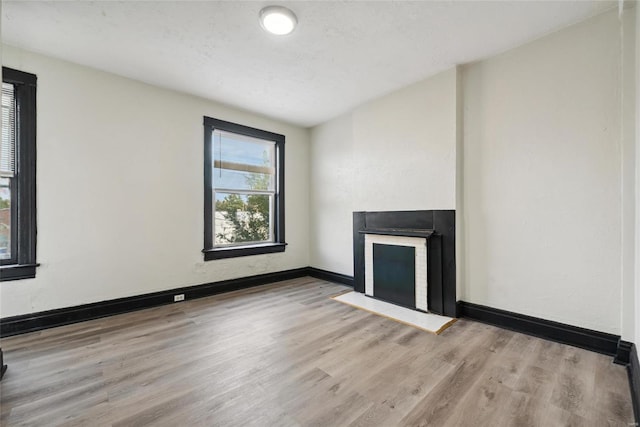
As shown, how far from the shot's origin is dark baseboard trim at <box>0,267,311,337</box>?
2408mm

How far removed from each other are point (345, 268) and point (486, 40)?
321 centimetres

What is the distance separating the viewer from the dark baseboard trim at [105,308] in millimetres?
2408

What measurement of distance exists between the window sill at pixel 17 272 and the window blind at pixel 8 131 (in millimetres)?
825

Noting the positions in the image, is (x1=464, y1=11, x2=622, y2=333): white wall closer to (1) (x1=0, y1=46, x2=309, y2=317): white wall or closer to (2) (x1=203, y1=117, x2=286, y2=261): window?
(2) (x1=203, y1=117, x2=286, y2=261): window

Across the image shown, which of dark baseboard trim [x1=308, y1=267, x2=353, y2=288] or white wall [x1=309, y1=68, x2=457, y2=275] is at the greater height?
white wall [x1=309, y1=68, x2=457, y2=275]

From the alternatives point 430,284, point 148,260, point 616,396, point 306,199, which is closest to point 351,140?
point 306,199

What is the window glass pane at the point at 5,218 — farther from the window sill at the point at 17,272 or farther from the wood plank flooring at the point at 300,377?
the wood plank flooring at the point at 300,377

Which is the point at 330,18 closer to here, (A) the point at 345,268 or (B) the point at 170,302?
(A) the point at 345,268

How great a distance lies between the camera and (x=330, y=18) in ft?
6.86

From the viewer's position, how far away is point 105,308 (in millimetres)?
2822

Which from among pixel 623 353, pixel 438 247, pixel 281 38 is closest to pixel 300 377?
pixel 438 247

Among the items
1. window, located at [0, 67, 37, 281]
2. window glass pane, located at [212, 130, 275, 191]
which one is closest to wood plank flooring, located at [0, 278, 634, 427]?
window, located at [0, 67, 37, 281]

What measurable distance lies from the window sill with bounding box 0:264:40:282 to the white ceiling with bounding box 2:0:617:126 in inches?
79.3

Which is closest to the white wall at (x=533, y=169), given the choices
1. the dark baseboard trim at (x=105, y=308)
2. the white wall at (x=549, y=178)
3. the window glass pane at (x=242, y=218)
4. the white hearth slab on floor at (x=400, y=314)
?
the white wall at (x=549, y=178)
